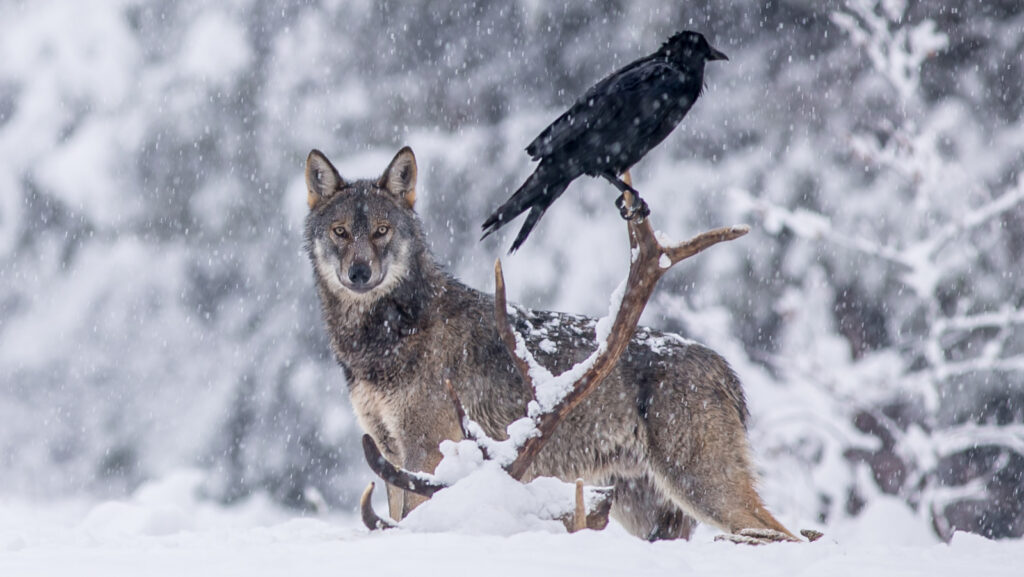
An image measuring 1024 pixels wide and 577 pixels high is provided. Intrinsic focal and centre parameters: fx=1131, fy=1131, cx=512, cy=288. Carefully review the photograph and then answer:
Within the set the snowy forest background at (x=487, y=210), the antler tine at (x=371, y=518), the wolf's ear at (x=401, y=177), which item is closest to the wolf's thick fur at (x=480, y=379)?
the wolf's ear at (x=401, y=177)

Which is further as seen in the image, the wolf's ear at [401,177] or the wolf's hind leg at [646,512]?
the wolf's ear at [401,177]

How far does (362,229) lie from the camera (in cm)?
507

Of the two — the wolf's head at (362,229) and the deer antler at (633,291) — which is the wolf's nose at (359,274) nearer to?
the wolf's head at (362,229)

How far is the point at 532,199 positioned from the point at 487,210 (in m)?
7.82

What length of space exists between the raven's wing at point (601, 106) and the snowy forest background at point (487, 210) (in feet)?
21.0

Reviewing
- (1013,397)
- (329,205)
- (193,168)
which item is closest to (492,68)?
(193,168)

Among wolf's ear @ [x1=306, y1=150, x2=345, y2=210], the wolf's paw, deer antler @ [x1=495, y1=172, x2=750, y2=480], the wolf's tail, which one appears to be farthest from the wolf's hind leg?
wolf's ear @ [x1=306, y1=150, x2=345, y2=210]

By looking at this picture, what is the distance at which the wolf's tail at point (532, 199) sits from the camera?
13.2 feet

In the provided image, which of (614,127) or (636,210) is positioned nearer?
(636,210)

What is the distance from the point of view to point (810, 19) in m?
12.5

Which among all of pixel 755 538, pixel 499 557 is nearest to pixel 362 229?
pixel 755 538

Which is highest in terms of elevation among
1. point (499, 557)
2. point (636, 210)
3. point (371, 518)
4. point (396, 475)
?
point (636, 210)

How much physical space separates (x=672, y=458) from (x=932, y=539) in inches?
210

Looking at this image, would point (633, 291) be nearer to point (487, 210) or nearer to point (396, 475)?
point (396, 475)
